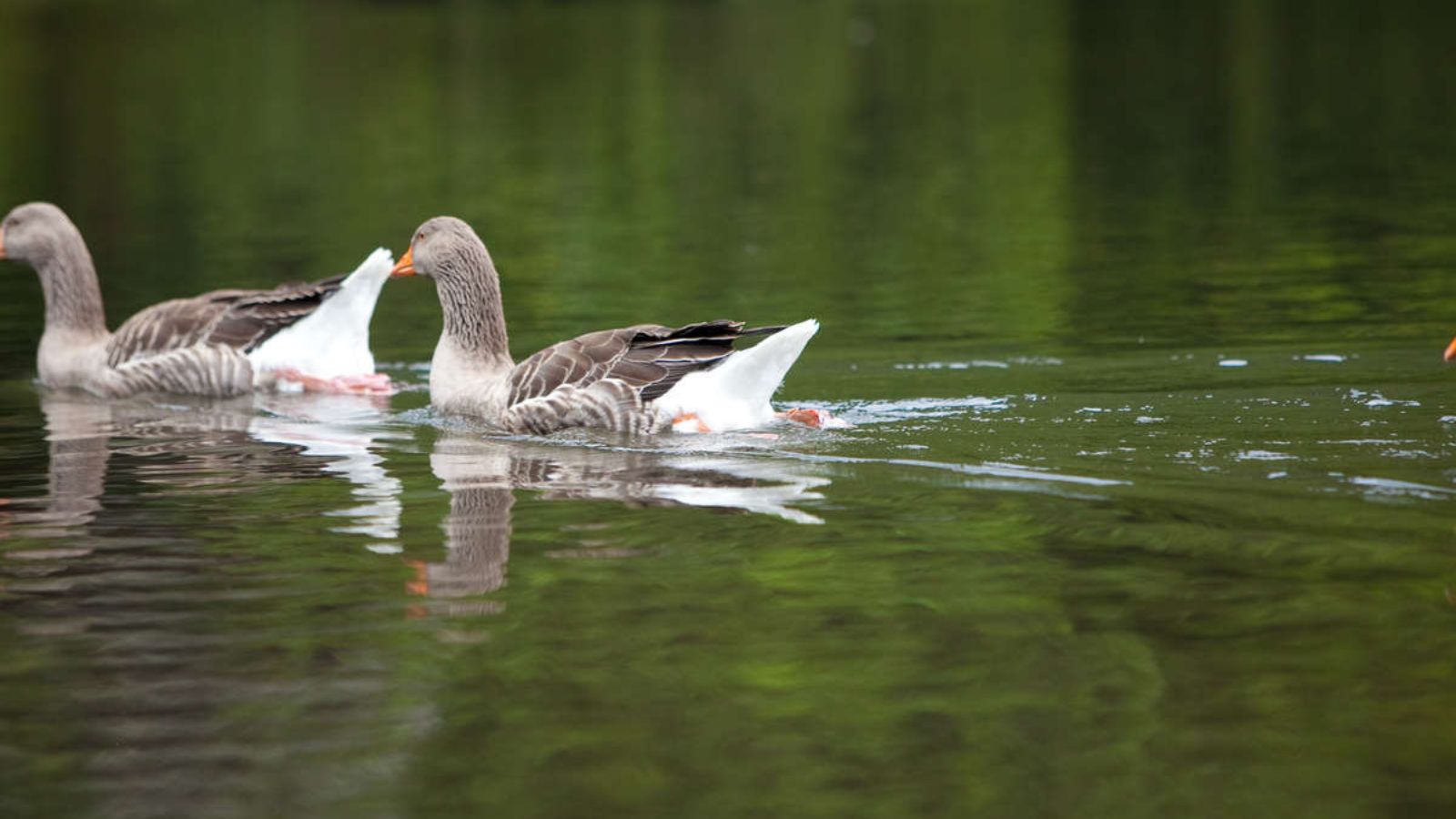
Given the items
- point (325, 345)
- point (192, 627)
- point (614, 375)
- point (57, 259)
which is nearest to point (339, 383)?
point (325, 345)

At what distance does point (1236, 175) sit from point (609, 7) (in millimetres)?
54811

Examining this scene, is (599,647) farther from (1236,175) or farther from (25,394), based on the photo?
(1236,175)

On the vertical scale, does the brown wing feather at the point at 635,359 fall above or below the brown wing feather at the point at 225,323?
below

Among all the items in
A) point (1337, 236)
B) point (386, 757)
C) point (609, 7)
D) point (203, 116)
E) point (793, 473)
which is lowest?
point (386, 757)

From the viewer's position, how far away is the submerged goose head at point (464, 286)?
45.0 feet

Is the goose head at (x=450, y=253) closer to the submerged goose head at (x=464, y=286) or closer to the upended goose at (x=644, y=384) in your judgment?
the submerged goose head at (x=464, y=286)

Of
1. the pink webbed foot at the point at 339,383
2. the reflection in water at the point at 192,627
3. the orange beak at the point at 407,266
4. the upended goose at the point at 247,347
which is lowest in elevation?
the reflection in water at the point at 192,627

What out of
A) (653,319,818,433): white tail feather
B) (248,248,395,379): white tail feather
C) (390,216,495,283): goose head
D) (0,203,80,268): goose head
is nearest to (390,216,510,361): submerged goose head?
(390,216,495,283): goose head

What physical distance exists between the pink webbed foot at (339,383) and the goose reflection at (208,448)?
123 millimetres

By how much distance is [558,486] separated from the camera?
11227 mm

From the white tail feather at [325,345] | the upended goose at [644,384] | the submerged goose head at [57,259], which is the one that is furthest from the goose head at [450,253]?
the submerged goose head at [57,259]

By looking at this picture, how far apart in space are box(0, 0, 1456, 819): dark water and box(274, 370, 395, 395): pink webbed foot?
0.96ft

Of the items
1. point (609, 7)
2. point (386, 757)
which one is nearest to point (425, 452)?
point (386, 757)

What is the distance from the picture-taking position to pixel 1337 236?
2209 cm
